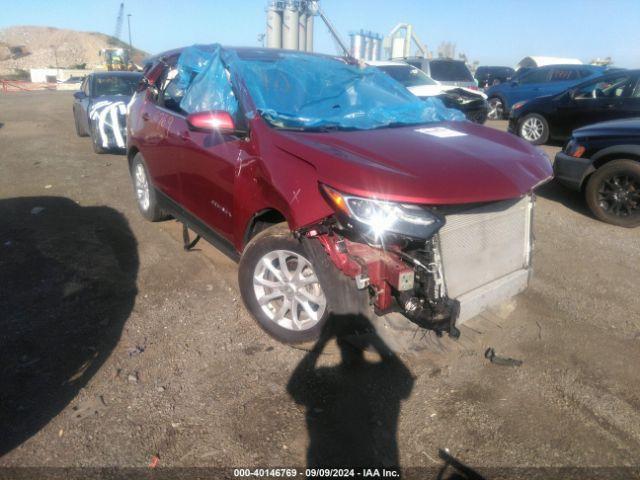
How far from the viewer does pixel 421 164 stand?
259cm

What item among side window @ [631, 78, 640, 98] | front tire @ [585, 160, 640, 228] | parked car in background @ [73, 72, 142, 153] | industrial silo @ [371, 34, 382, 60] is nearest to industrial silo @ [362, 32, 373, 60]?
industrial silo @ [371, 34, 382, 60]

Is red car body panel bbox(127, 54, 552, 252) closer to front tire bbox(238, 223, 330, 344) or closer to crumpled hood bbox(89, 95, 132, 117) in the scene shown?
front tire bbox(238, 223, 330, 344)

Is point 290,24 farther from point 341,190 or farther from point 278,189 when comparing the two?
point 341,190

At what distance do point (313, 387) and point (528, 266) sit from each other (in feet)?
5.31

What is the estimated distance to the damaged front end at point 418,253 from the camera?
2400 millimetres

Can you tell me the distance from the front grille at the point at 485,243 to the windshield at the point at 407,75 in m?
9.04

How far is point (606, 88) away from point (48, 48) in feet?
411

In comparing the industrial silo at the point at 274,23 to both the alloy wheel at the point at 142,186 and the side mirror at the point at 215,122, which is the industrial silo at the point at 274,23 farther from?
the side mirror at the point at 215,122

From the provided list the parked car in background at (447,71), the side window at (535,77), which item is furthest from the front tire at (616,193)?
the side window at (535,77)

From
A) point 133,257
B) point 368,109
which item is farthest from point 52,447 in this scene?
point 368,109

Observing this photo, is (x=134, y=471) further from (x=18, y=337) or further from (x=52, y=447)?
(x=18, y=337)

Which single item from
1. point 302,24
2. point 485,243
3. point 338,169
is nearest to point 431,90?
point 485,243

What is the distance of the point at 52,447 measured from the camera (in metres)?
2.34

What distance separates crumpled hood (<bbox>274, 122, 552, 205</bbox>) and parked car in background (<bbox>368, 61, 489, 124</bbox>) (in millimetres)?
6729
